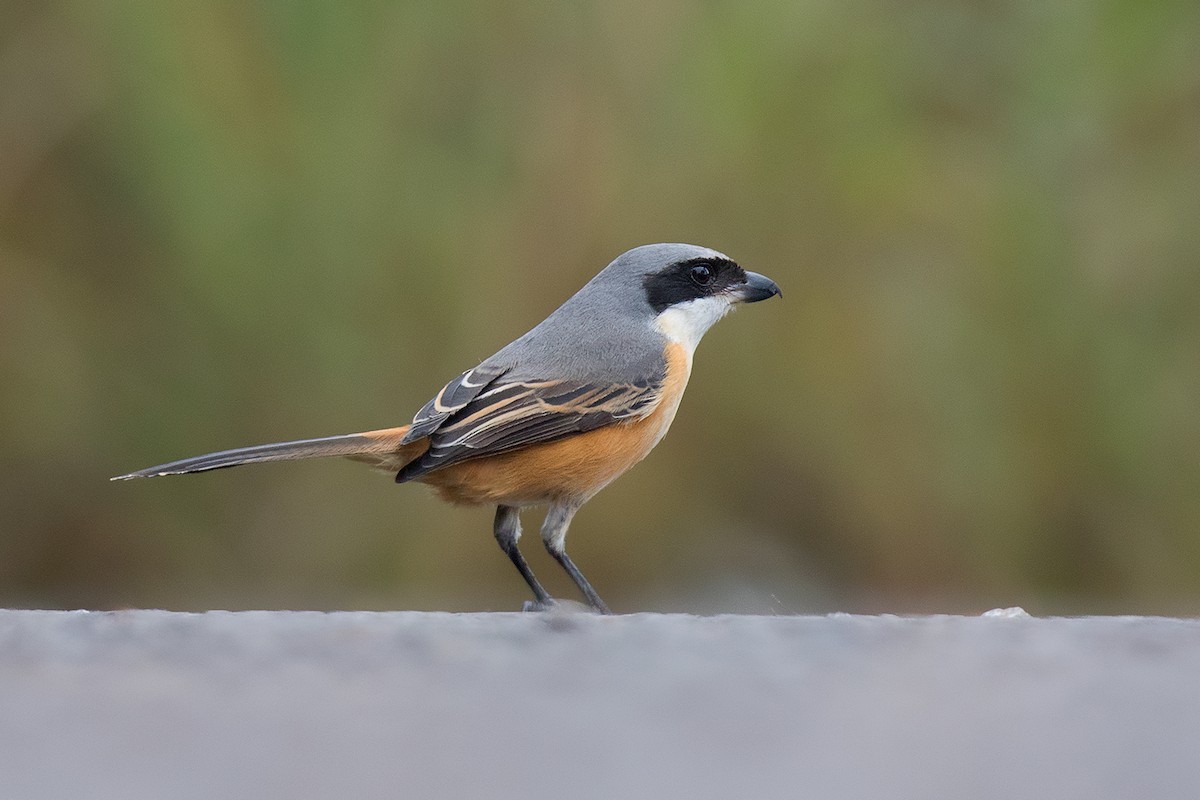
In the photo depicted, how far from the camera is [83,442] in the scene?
185 inches

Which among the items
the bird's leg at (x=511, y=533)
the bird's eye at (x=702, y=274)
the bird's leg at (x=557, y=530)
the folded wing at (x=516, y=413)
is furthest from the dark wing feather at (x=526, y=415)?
the bird's eye at (x=702, y=274)

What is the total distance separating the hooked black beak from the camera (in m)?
4.26

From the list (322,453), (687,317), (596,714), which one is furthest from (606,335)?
(596,714)

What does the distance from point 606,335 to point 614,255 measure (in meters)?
1.00

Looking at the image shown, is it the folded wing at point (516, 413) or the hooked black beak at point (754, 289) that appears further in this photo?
the hooked black beak at point (754, 289)

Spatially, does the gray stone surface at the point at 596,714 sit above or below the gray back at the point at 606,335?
above

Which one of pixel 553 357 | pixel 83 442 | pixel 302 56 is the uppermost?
pixel 302 56

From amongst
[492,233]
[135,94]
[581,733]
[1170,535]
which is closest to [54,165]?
[135,94]

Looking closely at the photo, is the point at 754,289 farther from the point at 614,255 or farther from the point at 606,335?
the point at 614,255

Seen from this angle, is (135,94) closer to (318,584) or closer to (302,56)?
(302,56)

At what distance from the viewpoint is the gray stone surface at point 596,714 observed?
2.92 feet

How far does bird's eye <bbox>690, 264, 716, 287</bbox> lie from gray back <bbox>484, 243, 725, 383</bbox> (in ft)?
0.11

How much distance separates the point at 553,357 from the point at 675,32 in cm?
171

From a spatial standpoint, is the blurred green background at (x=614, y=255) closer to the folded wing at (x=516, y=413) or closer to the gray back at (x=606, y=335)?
the gray back at (x=606, y=335)
